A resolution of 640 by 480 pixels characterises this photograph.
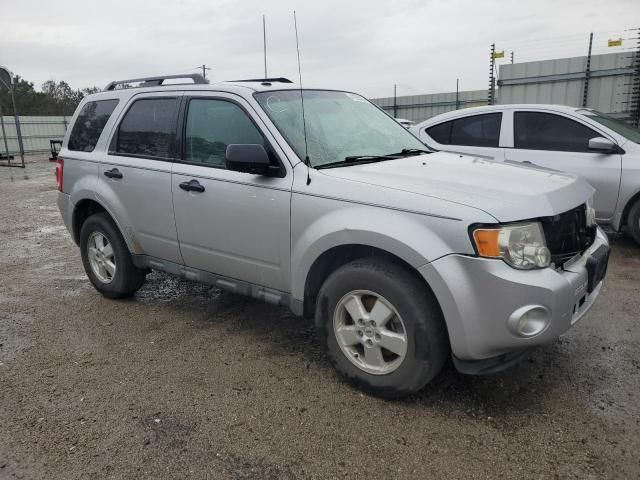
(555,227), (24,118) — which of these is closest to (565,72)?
(555,227)

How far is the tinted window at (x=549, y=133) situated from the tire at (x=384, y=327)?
4.19 metres

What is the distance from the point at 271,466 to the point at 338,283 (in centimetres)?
104

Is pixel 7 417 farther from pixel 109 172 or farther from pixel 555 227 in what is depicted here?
pixel 555 227

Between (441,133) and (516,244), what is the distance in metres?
4.53

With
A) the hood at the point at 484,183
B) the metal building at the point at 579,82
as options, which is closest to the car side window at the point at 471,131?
the hood at the point at 484,183

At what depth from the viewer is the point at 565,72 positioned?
38.2 feet

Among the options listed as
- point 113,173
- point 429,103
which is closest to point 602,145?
point 113,173

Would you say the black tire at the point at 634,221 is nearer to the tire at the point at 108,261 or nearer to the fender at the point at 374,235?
the fender at the point at 374,235

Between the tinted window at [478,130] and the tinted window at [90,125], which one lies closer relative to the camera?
the tinted window at [90,125]

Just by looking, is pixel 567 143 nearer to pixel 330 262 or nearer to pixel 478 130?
pixel 478 130

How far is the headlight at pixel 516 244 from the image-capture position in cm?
258

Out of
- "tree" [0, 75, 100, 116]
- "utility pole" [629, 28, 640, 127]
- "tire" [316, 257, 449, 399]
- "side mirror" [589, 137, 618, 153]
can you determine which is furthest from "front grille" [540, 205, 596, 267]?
"tree" [0, 75, 100, 116]

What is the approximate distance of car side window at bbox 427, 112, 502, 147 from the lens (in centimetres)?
655

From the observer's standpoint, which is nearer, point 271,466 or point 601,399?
point 271,466
